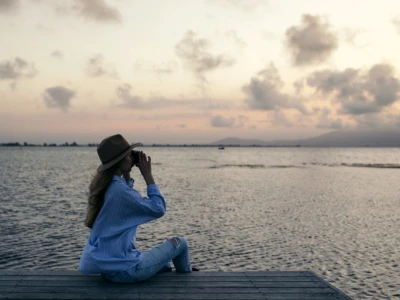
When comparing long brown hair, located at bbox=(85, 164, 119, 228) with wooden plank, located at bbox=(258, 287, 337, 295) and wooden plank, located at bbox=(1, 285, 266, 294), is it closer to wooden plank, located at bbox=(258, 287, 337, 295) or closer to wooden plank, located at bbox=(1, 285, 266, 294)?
wooden plank, located at bbox=(1, 285, 266, 294)

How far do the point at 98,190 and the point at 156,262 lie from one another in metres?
1.37

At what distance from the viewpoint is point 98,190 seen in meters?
5.88

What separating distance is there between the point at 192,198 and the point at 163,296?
27912 mm

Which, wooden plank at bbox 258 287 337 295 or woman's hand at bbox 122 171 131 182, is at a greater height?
woman's hand at bbox 122 171 131 182

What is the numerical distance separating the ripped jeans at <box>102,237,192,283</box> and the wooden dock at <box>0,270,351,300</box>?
0.37 ft

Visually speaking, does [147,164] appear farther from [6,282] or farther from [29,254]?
[29,254]

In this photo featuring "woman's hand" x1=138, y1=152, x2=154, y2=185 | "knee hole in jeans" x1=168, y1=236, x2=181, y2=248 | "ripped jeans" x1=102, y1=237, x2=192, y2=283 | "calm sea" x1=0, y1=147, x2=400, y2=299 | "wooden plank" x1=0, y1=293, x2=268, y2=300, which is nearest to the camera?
"wooden plank" x1=0, y1=293, x2=268, y2=300

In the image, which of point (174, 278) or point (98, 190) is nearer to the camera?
point (98, 190)

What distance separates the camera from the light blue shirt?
5840 millimetres

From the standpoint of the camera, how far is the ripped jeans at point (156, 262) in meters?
6.11

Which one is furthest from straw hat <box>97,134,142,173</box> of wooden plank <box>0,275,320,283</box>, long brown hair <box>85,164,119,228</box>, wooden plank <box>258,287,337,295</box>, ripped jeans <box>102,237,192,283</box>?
wooden plank <box>258,287,337,295</box>

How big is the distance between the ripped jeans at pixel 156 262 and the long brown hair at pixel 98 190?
2.89 feet

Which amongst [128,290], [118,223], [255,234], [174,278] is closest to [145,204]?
[118,223]

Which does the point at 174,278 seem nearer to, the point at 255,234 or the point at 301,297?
the point at 301,297
